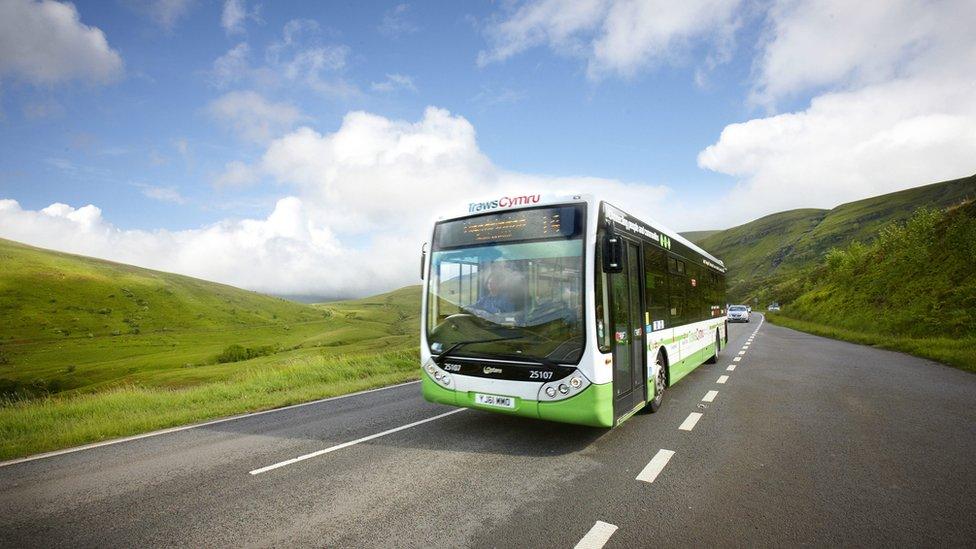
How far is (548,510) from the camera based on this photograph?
4.02m

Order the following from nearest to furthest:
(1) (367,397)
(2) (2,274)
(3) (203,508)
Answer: (3) (203,508), (1) (367,397), (2) (2,274)

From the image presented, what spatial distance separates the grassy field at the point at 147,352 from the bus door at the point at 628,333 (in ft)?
23.9

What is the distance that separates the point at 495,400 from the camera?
19.3 feet

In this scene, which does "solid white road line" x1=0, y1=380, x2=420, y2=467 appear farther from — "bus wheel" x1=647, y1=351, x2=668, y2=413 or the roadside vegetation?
the roadside vegetation

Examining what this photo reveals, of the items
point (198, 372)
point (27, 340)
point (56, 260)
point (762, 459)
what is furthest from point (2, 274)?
point (762, 459)

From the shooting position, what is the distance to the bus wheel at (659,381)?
7500 millimetres

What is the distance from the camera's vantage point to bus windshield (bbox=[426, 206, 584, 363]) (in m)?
5.66

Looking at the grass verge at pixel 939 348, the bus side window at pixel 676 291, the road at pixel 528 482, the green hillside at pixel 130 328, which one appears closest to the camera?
the road at pixel 528 482

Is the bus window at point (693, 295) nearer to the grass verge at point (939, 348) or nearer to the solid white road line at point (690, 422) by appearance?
the solid white road line at point (690, 422)

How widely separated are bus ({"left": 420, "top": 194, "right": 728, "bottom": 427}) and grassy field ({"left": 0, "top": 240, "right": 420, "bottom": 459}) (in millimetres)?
5566

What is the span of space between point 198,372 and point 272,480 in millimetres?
67236

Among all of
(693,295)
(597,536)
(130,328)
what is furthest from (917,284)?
(130,328)

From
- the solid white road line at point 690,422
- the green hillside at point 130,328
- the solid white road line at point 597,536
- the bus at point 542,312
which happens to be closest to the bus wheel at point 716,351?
the solid white road line at point 690,422

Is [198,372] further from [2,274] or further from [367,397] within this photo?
[2,274]
